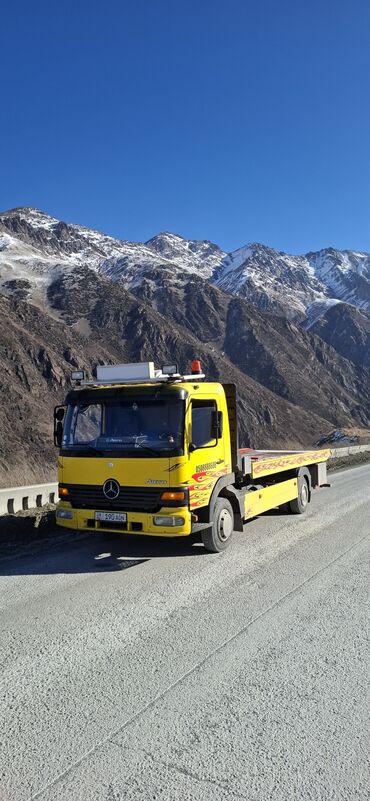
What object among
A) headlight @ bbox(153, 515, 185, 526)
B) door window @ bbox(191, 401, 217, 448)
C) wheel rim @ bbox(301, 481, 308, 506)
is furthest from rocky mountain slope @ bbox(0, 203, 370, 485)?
headlight @ bbox(153, 515, 185, 526)

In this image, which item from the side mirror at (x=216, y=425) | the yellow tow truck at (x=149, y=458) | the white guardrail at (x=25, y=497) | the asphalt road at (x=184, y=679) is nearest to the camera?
the asphalt road at (x=184, y=679)

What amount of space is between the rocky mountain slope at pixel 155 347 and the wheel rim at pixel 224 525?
36.0 m

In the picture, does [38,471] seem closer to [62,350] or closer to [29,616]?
[62,350]

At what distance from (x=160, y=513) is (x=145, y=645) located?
7.73 feet

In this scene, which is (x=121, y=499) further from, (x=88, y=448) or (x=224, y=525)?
(x=224, y=525)

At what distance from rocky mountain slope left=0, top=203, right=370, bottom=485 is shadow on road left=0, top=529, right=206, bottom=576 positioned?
34487 mm

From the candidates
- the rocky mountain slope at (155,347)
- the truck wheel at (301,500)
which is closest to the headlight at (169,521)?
the truck wheel at (301,500)

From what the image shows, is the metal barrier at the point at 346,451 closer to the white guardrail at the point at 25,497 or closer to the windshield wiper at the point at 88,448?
the white guardrail at the point at 25,497

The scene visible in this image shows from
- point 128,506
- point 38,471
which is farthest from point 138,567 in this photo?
point 38,471

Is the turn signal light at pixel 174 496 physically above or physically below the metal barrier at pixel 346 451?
above

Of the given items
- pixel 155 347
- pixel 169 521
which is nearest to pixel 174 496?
pixel 169 521

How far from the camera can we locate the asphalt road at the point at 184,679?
3.04 m

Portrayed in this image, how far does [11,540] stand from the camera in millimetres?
8844

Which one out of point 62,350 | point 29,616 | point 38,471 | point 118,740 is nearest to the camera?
point 118,740
